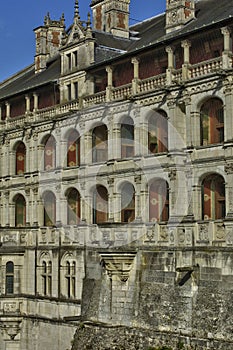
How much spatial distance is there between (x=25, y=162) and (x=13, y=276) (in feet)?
26.5

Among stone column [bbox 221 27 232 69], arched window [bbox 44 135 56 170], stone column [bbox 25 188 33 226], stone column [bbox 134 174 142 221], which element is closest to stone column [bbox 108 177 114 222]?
stone column [bbox 134 174 142 221]

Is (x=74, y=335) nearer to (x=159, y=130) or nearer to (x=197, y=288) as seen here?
(x=197, y=288)

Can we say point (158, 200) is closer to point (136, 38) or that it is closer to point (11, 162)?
point (136, 38)

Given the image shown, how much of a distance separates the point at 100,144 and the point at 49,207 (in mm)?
6069

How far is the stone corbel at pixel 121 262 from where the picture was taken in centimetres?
3459

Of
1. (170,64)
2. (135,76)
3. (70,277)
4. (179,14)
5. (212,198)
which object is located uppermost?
(179,14)

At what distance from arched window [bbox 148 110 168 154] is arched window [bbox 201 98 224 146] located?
254cm

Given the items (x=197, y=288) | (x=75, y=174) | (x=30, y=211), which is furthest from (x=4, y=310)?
(x=197, y=288)

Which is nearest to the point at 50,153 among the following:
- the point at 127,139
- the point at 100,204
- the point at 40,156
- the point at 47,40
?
the point at 40,156

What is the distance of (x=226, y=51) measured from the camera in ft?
108

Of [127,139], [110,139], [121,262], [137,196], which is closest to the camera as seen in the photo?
[121,262]

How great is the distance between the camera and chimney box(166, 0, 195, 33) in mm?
39122

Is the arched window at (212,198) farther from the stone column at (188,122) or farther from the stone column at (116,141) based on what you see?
the stone column at (116,141)

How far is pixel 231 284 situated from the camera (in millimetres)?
29406
